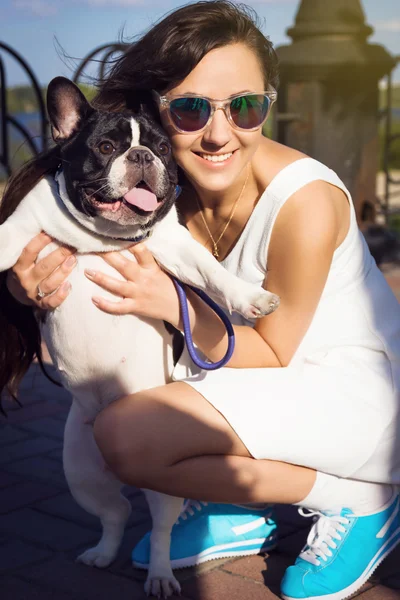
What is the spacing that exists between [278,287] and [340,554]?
798 millimetres

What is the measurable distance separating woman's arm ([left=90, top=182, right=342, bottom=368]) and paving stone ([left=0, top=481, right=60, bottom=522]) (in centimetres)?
→ 102

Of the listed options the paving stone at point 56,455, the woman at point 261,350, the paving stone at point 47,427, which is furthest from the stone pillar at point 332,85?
the woman at point 261,350

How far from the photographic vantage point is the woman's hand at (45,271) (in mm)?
2309

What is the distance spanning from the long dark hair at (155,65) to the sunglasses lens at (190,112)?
10 centimetres

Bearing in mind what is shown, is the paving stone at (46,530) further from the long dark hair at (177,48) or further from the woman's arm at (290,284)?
the long dark hair at (177,48)

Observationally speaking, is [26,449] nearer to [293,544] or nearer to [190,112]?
[293,544]

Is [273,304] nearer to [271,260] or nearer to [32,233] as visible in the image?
[271,260]

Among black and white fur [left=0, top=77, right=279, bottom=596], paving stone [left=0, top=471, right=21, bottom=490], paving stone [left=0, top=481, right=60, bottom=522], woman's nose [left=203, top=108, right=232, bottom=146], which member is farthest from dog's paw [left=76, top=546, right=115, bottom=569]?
woman's nose [left=203, top=108, right=232, bottom=146]

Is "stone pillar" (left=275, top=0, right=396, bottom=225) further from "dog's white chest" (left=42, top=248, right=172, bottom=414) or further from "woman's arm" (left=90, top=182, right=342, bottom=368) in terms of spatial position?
"dog's white chest" (left=42, top=248, right=172, bottom=414)

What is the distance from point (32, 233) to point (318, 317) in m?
0.89

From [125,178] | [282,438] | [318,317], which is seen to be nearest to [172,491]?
[282,438]

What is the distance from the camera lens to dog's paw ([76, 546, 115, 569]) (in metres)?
2.49

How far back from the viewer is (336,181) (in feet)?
8.23

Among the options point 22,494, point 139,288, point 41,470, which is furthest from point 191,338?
point 41,470
